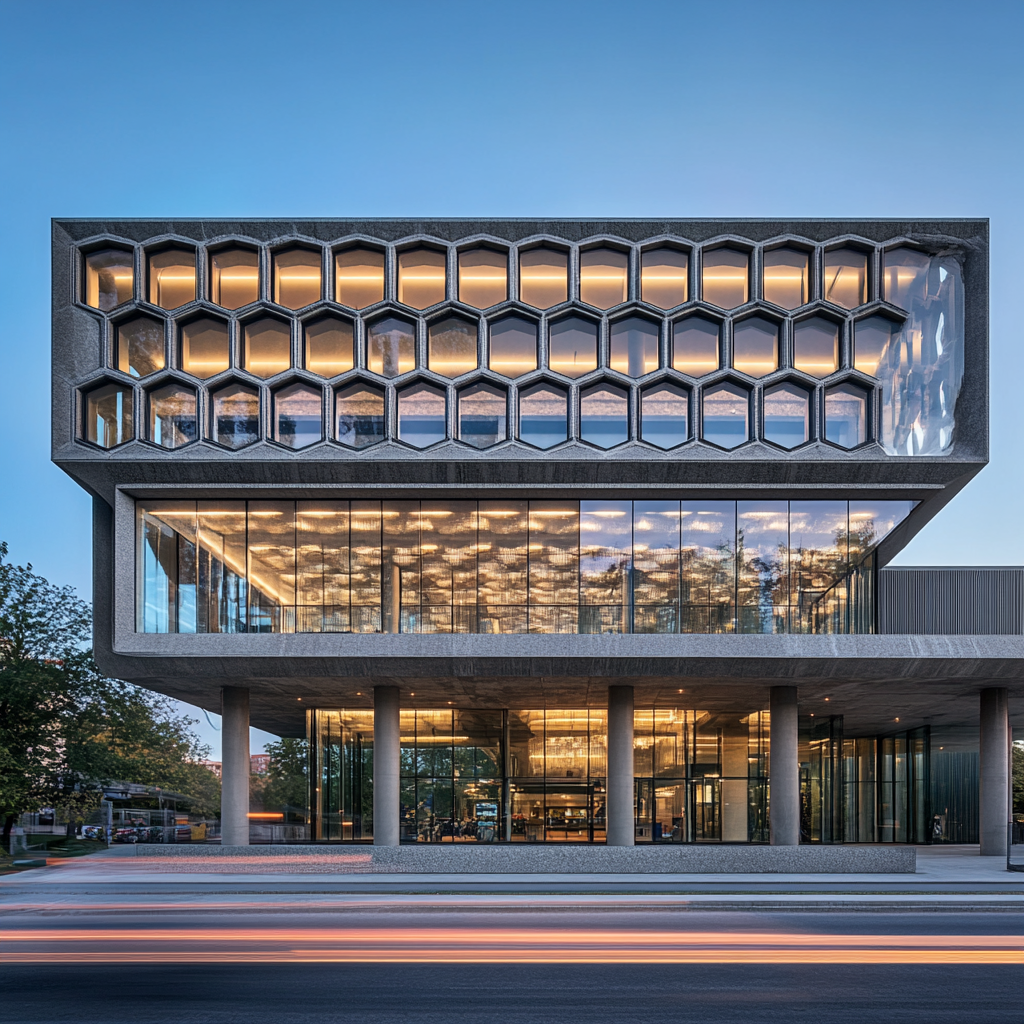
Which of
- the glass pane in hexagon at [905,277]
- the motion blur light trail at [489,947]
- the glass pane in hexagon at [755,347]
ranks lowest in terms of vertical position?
the motion blur light trail at [489,947]

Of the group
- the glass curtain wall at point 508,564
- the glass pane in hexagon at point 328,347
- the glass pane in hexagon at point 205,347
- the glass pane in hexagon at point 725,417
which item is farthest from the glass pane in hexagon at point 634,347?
the glass pane in hexagon at point 205,347

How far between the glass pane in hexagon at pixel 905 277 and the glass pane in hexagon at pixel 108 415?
1023 inches

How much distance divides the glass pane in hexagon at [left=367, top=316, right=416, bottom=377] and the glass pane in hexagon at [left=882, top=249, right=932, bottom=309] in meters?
16.4

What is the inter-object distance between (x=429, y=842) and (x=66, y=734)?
17516mm

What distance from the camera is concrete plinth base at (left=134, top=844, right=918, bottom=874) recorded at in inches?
1106

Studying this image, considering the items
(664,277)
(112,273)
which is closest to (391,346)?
(664,277)

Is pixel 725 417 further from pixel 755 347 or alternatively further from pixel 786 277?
pixel 786 277

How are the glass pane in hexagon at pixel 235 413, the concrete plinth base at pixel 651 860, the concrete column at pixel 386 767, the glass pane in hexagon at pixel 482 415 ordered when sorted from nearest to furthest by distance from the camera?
the concrete plinth base at pixel 651 860 → the glass pane in hexagon at pixel 482 415 → the glass pane in hexagon at pixel 235 413 → the concrete column at pixel 386 767

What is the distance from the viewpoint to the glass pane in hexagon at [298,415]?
104ft

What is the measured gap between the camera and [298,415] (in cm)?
3178

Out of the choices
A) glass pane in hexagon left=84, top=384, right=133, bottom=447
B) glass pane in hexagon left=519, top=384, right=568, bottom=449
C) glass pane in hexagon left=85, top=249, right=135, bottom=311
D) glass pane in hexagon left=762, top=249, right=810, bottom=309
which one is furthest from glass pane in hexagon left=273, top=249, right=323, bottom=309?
glass pane in hexagon left=762, top=249, right=810, bottom=309

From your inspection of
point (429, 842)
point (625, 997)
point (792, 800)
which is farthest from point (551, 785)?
point (625, 997)

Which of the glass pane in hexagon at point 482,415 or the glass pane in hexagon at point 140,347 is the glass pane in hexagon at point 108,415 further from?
the glass pane in hexagon at point 482,415

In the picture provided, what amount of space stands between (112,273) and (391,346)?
9.88 metres
